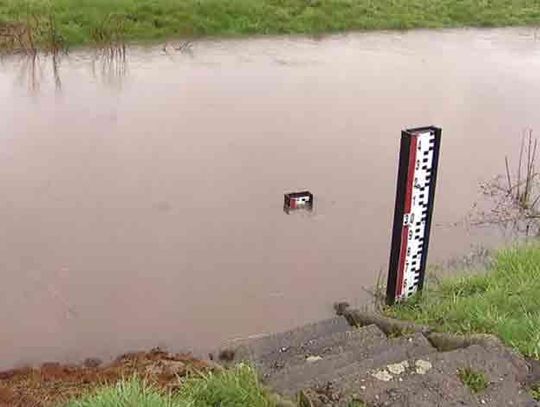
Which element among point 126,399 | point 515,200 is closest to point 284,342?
point 126,399

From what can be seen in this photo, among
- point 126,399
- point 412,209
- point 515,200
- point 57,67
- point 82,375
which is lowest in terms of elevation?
point 82,375

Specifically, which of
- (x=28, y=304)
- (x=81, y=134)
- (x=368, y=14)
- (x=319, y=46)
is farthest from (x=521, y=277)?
(x=368, y=14)

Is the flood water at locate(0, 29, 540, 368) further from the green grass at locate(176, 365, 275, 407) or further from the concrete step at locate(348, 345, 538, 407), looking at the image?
the concrete step at locate(348, 345, 538, 407)

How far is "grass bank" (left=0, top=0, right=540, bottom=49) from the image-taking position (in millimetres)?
10625

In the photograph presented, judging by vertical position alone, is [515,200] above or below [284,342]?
above

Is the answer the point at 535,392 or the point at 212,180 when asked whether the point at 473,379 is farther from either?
the point at 212,180

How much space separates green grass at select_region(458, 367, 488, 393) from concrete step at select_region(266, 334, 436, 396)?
28 cm

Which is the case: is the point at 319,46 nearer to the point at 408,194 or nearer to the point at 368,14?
the point at 368,14

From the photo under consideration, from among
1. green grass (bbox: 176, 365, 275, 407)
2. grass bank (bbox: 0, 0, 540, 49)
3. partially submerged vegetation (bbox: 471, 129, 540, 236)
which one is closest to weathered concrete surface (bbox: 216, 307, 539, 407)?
green grass (bbox: 176, 365, 275, 407)

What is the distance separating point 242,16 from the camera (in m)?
11.8

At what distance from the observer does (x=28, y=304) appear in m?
4.55

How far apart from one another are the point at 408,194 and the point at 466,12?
10.5 meters

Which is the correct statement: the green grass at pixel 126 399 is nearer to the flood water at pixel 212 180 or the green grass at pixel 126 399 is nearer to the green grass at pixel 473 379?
the green grass at pixel 473 379

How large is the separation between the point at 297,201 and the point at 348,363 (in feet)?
9.16
